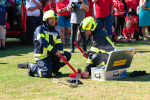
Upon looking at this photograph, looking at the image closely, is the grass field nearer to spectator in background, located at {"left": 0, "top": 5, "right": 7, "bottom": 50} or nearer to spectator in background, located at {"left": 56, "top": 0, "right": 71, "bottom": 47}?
spectator in background, located at {"left": 0, "top": 5, "right": 7, "bottom": 50}

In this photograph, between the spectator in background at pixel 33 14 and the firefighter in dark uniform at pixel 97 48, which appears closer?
the firefighter in dark uniform at pixel 97 48

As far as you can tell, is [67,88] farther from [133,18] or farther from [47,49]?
[133,18]

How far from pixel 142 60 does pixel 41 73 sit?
2906mm

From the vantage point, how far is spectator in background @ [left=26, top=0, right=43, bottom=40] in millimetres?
11083

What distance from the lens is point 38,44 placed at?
19.9 feet

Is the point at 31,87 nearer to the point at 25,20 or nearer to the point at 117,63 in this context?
the point at 117,63

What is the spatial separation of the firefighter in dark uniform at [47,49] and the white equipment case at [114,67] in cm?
91

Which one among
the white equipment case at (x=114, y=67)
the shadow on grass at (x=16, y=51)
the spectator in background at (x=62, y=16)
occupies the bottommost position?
the shadow on grass at (x=16, y=51)

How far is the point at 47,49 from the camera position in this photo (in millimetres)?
5848

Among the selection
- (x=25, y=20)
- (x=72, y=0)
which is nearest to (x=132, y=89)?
(x=72, y=0)

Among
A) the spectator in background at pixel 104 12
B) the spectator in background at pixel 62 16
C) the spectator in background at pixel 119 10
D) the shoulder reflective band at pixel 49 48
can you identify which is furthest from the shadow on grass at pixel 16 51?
the spectator in background at pixel 119 10

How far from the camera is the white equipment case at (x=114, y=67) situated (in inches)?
210

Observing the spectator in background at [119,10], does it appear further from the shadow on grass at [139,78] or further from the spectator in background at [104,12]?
the shadow on grass at [139,78]

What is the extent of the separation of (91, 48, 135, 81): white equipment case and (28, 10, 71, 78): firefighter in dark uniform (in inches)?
35.9
